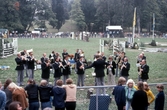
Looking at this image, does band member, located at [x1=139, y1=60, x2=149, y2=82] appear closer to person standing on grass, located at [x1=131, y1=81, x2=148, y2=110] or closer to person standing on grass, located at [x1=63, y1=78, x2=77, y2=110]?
person standing on grass, located at [x1=131, y1=81, x2=148, y2=110]

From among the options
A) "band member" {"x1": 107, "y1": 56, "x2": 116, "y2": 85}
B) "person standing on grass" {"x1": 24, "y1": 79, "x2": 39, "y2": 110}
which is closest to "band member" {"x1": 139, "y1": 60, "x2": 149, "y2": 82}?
"band member" {"x1": 107, "y1": 56, "x2": 116, "y2": 85}

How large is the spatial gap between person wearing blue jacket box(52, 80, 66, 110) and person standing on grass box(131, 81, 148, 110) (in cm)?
213

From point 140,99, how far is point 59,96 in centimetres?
245

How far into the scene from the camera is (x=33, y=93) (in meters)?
9.91

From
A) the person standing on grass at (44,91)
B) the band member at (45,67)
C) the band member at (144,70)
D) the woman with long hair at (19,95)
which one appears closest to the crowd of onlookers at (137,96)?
the person standing on grass at (44,91)

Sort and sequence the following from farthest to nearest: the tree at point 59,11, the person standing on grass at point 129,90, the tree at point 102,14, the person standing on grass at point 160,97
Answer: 1. the tree at point 59,11
2. the tree at point 102,14
3. the person standing on grass at point 129,90
4. the person standing on grass at point 160,97

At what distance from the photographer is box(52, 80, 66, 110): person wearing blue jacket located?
9.86 meters

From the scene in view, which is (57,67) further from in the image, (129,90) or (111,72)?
(129,90)

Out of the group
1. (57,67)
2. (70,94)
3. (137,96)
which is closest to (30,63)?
(57,67)

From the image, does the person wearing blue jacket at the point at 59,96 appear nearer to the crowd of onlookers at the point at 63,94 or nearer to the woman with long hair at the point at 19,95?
the crowd of onlookers at the point at 63,94

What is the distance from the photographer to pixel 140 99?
9320mm

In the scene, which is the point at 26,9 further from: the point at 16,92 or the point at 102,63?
the point at 16,92

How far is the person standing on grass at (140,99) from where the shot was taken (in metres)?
9.32

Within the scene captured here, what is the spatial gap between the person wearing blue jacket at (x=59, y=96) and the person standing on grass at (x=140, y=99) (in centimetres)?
213
